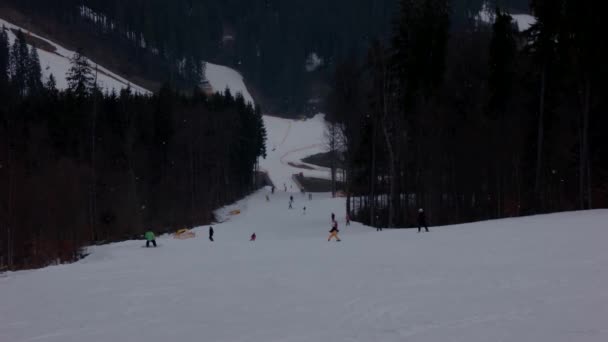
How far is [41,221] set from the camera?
3634 centimetres

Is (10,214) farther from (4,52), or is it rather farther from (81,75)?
(4,52)

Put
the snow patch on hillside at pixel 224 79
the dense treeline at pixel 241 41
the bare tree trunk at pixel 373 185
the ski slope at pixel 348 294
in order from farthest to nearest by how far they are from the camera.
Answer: the snow patch on hillside at pixel 224 79, the dense treeline at pixel 241 41, the bare tree trunk at pixel 373 185, the ski slope at pixel 348 294

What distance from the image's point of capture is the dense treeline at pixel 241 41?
496 ft

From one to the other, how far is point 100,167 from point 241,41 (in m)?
163

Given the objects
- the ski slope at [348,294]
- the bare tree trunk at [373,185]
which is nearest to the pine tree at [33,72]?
the bare tree trunk at [373,185]

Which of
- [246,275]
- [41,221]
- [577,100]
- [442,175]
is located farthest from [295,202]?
[246,275]

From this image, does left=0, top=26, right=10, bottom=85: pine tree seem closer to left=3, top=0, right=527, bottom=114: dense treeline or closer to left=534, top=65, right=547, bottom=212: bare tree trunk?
left=3, top=0, right=527, bottom=114: dense treeline

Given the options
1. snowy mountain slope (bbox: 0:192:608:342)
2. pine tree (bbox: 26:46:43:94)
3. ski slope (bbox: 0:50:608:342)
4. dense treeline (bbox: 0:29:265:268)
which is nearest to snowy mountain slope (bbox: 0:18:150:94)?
pine tree (bbox: 26:46:43:94)

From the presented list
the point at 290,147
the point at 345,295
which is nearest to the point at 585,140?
the point at 345,295

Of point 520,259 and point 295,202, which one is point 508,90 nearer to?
point 520,259

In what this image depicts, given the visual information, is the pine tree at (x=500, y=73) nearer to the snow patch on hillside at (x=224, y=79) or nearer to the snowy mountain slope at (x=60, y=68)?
the snowy mountain slope at (x=60, y=68)

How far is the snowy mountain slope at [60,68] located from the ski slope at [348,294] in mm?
95373

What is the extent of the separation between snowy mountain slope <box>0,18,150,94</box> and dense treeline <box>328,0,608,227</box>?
79.8 m

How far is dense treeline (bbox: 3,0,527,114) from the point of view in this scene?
151250 mm
